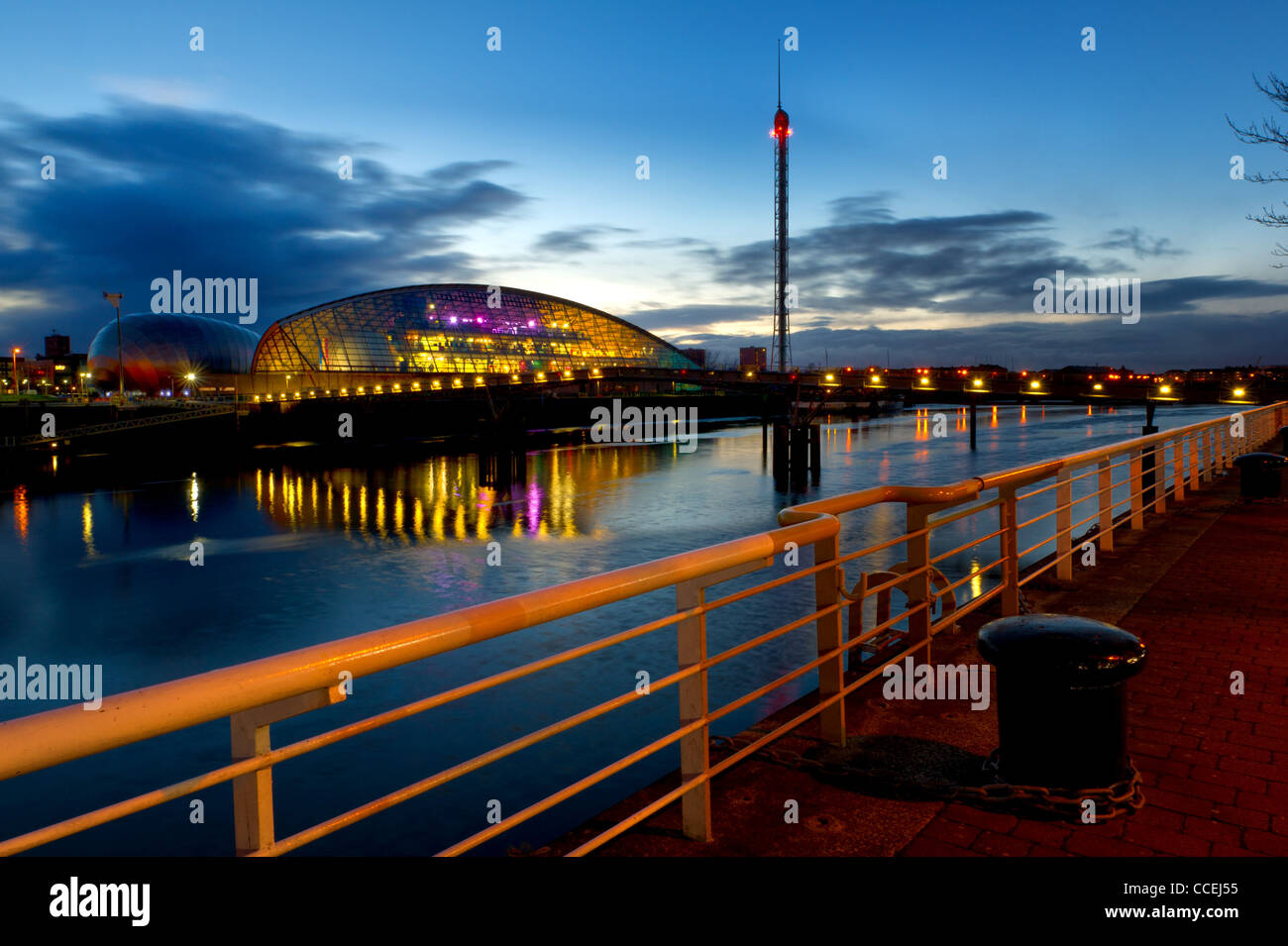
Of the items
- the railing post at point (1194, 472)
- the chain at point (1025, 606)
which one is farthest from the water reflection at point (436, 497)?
the chain at point (1025, 606)

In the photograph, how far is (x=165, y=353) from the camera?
116m

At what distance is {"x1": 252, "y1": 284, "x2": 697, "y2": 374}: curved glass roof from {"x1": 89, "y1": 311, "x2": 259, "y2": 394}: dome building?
390 inches

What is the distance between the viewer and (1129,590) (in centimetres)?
864

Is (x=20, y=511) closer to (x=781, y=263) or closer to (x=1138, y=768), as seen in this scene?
(x=1138, y=768)

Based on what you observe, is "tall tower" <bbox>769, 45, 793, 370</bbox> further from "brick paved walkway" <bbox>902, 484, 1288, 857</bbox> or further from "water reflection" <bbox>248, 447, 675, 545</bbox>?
"brick paved walkway" <bbox>902, 484, 1288, 857</bbox>

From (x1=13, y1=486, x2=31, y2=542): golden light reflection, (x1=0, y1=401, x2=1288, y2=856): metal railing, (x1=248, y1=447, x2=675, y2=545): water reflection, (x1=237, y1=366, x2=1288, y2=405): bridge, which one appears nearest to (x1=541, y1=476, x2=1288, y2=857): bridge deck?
(x1=0, y1=401, x2=1288, y2=856): metal railing

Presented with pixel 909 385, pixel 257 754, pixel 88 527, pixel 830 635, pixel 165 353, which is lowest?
pixel 88 527

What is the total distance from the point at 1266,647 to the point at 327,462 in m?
62.0

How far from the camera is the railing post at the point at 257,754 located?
2.10m

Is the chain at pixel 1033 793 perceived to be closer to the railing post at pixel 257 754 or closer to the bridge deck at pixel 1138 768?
the bridge deck at pixel 1138 768

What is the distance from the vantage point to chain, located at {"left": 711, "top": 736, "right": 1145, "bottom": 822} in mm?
4012

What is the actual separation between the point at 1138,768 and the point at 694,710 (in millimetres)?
2647

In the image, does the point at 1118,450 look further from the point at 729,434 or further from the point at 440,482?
the point at 729,434

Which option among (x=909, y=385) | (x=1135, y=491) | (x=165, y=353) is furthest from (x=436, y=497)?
(x=165, y=353)
